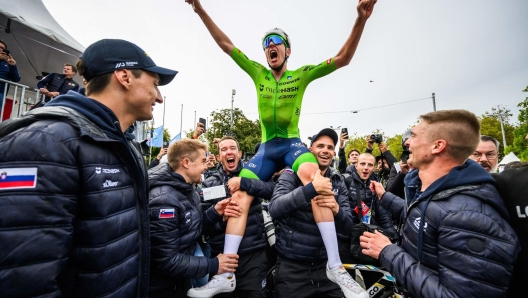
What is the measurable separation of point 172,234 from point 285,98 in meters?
2.04

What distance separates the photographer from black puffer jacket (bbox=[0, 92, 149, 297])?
39.6 inches

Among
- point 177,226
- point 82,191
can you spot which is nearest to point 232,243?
point 177,226

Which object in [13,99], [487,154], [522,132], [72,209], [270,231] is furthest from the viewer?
[522,132]

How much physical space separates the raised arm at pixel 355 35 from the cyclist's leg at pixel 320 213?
1184mm

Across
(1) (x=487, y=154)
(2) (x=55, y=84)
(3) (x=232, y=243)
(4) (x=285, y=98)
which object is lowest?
→ (3) (x=232, y=243)

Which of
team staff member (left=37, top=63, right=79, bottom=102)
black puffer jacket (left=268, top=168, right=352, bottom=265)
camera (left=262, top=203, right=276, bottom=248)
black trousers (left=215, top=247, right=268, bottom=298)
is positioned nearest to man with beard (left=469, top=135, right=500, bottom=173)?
black puffer jacket (left=268, top=168, right=352, bottom=265)

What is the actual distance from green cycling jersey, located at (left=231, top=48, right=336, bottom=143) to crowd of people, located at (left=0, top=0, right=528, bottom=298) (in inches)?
0.7

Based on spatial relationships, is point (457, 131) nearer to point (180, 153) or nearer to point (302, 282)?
point (302, 282)

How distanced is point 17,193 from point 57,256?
1.05ft

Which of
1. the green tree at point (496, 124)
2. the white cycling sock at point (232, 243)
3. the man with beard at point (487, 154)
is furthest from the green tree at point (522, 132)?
→ the white cycling sock at point (232, 243)

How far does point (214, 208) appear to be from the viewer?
9.54 feet

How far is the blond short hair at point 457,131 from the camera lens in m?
1.86

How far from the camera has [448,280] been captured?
1.40 m

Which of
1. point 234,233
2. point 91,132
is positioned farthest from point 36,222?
point 234,233
